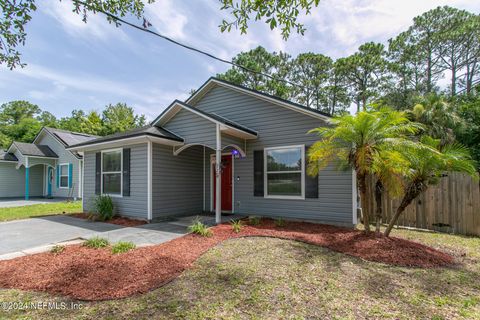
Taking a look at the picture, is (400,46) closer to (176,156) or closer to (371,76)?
(371,76)

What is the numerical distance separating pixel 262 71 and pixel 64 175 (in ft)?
63.3

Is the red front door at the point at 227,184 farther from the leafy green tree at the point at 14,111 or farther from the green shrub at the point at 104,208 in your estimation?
the leafy green tree at the point at 14,111

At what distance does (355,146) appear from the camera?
19.1ft

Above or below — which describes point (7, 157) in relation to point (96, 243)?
above

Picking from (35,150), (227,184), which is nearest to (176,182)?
(227,184)

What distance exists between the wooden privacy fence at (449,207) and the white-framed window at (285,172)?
2059 millimetres

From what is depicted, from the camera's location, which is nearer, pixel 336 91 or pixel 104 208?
pixel 104 208

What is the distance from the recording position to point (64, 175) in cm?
1783

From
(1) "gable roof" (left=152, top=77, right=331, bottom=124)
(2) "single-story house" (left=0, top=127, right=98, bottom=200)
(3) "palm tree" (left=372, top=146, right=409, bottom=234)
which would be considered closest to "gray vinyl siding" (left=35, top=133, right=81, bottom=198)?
(2) "single-story house" (left=0, top=127, right=98, bottom=200)

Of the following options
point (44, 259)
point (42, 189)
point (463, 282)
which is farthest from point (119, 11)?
point (42, 189)

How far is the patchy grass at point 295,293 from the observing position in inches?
117

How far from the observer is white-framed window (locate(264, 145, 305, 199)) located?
8.06 metres

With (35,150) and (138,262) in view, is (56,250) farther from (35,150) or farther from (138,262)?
(35,150)

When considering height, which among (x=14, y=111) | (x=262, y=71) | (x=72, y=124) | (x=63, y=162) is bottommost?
(x=63, y=162)
